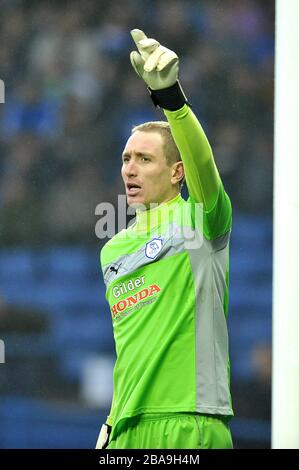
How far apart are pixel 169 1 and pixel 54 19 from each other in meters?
0.52

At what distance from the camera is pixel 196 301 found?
253 cm

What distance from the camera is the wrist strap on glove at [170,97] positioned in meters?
2.27

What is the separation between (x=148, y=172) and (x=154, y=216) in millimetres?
130

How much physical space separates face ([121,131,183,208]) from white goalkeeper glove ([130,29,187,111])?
1.26 feet

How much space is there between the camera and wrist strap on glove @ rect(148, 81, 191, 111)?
7.46 ft

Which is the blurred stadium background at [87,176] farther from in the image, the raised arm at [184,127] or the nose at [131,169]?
the raised arm at [184,127]

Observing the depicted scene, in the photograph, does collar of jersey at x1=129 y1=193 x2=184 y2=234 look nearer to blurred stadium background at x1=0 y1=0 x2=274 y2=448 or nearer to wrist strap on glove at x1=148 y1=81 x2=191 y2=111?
wrist strap on glove at x1=148 y1=81 x2=191 y2=111

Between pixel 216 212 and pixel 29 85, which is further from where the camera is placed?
pixel 29 85

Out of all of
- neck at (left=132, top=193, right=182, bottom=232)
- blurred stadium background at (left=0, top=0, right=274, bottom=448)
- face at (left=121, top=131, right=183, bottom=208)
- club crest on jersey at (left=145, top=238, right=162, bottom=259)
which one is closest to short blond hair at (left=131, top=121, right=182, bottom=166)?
face at (left=121, top=131, right=183, bottom=208)

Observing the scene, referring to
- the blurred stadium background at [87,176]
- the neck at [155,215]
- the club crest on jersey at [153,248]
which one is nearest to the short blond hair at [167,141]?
the neck at [155,215]

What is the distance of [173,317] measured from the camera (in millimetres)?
2516

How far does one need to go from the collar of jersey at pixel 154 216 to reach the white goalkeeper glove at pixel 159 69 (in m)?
0.44

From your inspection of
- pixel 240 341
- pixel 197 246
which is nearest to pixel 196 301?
pixel 197 246

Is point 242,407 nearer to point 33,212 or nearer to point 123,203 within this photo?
point 123,203
